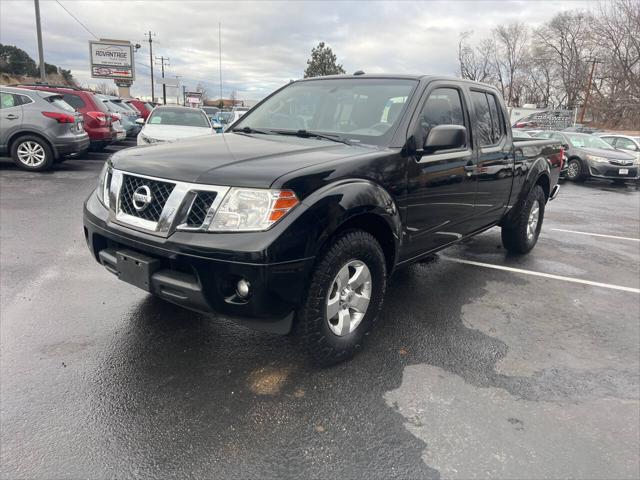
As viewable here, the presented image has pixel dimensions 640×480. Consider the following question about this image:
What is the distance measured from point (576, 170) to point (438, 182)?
1346 cm

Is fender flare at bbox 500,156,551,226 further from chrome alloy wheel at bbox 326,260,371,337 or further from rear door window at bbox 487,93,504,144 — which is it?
chrome alloy wheel at bbox 326,260,371,337

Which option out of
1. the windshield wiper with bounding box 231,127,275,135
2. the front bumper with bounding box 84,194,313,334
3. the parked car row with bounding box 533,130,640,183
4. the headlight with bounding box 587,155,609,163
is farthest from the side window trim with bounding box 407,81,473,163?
the headlight with bounding box 587,155,609,163

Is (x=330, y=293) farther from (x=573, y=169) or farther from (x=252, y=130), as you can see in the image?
(x=573, y=169)

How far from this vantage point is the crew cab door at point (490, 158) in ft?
14.1

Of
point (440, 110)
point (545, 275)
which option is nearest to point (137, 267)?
point (440, 110)

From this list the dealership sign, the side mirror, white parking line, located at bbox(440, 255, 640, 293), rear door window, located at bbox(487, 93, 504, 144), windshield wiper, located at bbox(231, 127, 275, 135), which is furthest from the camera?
the dealership sign

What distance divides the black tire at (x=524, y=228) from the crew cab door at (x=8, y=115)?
9275 mm

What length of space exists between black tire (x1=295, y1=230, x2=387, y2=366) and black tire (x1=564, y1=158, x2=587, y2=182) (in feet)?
46.1

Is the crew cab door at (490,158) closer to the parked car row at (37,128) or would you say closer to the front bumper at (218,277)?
the front bumper at (218,277)

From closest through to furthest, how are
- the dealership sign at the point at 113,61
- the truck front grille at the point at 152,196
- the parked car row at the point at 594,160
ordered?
the truck front grille at the point at 152,196, the parked car row at the point at 594,160, the dealership sign at the point at 113,61

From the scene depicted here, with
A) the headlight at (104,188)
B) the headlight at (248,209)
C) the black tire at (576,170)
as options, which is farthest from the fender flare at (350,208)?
the black tire at (576,170)

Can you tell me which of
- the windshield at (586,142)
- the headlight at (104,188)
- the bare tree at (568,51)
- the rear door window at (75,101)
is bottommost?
the headlight at (104,188)

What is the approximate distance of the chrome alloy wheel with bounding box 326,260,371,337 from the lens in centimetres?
291

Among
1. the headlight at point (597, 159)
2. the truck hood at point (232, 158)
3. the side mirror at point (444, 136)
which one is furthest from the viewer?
the headlight at point (597, 159)
